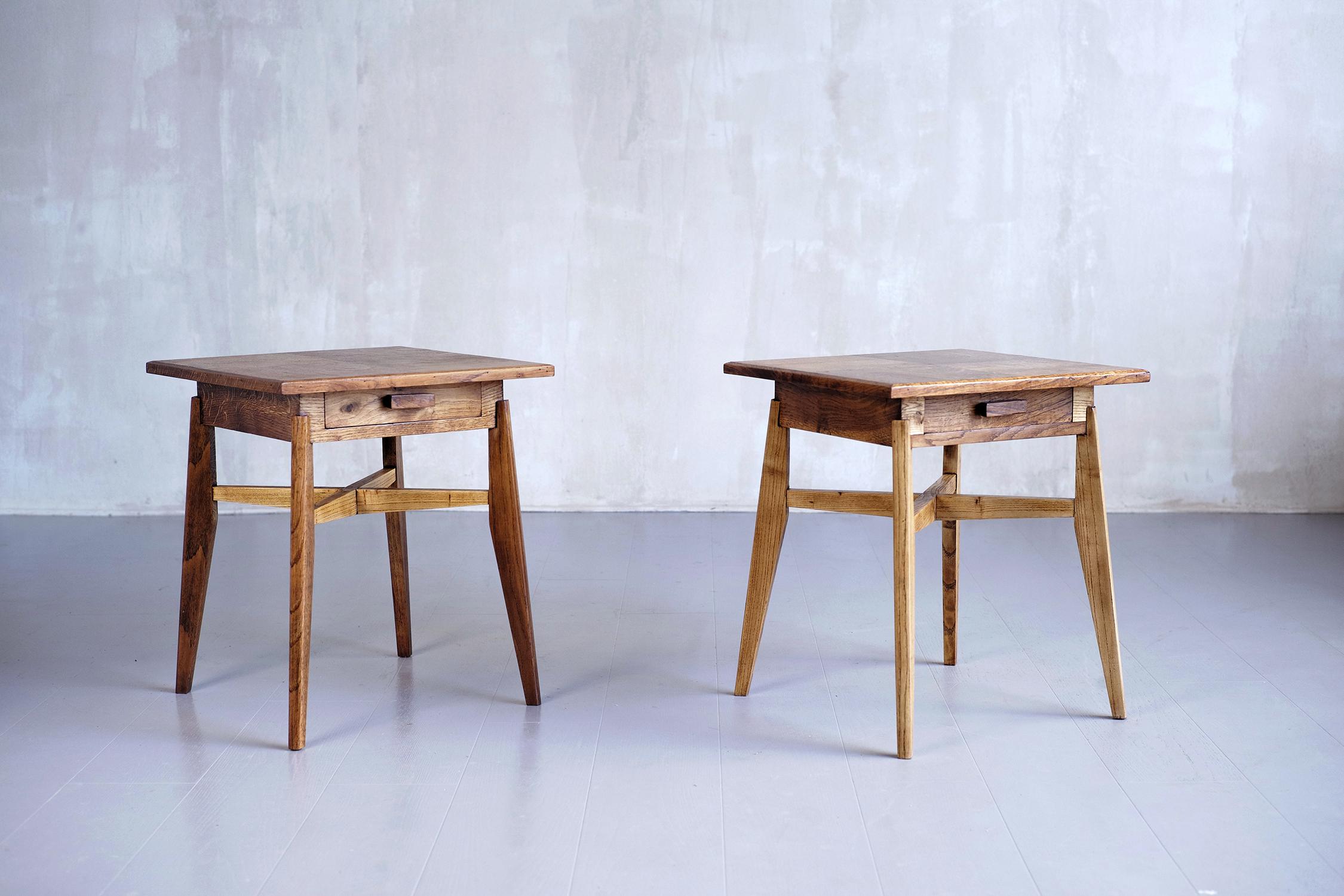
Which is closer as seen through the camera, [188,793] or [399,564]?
[188,793]

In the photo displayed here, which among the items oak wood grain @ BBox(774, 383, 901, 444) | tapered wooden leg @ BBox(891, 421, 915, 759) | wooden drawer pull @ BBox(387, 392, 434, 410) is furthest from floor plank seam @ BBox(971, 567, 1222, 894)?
wooden drawer pull @ BBox(387, 392, 434, 410)

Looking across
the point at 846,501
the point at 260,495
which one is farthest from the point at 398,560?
the point at 846,501

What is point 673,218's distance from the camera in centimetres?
428

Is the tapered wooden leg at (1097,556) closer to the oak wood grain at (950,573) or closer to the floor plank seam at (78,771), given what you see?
the oak wood grain at (950,573)

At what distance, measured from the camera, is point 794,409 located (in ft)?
7.45

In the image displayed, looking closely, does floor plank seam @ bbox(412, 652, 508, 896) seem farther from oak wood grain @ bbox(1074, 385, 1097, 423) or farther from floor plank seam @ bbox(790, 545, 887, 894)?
oak wood grain @ bbox(1074, 385, 1097, 423)

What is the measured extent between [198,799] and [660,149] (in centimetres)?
296

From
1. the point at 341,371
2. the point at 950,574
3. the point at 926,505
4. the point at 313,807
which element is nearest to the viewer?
the point at 313,807

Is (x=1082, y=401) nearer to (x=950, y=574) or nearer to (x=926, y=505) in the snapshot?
(x=926, y=505)

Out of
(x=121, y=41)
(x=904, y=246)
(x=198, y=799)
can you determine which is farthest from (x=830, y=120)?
(x=198, y=799)

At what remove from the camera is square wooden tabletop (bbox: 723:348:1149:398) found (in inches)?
79.0

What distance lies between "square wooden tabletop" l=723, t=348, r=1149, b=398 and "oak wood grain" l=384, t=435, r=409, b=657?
0.82 metres

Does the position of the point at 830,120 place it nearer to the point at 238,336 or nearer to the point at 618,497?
the point at 618,497

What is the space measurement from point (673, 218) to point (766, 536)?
219cm
